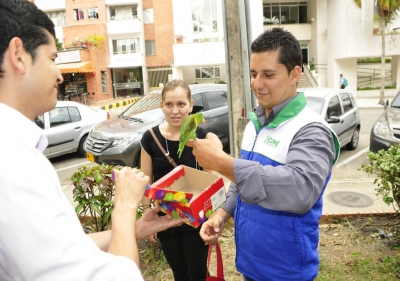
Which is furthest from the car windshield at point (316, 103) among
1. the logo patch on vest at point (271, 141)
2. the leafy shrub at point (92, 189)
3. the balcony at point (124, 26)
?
the balcony at point (124, 26)

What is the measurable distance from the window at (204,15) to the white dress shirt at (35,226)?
2657 cm

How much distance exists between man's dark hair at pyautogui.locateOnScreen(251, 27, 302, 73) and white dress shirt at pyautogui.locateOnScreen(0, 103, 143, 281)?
1.28 m

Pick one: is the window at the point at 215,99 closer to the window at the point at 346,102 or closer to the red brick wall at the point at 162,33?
the window at the point at 346,102

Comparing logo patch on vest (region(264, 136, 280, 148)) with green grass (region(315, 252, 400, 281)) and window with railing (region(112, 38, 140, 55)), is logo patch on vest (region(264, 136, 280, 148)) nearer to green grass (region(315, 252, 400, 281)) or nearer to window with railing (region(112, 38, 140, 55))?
green grass (region(315, 252, 400, 281))

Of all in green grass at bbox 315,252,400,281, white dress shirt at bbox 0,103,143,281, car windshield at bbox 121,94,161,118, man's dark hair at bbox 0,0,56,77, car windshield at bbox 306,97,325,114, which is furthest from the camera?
car windshield at bbox 121,94,161,118

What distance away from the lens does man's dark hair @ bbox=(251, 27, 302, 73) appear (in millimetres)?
1733

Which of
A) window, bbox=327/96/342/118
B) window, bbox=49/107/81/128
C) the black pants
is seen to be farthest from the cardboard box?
window, bbox=49/107/81/128

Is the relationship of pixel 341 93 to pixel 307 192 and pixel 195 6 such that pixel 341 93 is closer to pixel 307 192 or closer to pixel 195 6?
pixel 307 192

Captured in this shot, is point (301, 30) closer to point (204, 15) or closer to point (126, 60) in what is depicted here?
point (204, 15)

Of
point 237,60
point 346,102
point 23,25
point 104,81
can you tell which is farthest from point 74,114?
point 104,81

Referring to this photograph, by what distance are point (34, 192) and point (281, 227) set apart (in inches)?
49.0

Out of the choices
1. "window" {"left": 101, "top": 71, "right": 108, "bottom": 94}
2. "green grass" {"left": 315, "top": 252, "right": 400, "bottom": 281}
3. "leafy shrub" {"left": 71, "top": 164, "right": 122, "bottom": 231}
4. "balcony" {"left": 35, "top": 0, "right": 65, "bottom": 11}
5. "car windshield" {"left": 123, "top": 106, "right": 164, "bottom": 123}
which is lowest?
"green grass" {"left": 315, "top": 252, "right": 400, "bottom": 281}

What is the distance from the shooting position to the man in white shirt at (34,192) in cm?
84

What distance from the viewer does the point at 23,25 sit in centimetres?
107
